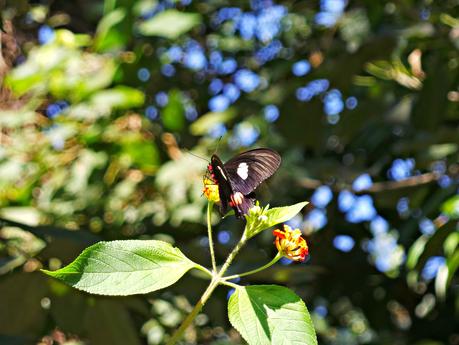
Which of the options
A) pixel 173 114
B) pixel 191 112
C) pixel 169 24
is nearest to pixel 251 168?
pixel 169 24

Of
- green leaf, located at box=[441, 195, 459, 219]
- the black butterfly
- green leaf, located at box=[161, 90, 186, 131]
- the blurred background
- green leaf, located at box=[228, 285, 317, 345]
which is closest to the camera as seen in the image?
green leaf, located at box=[228, 285, 317, 345]

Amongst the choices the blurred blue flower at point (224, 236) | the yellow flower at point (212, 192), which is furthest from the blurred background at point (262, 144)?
the yellow flower at point (212, 192)

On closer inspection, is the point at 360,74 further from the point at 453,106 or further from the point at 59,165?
the point at 59,165

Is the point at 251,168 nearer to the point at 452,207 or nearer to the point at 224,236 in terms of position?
the point at 452,207

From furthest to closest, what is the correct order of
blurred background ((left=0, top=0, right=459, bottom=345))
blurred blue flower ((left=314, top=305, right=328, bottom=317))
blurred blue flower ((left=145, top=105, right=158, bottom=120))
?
blurred blue flower ((left=314, top=305, right=328, bottom=317)) < blurred blue flower ((left=145, top=105, right=158, bottom=120)) < blurred background ((left=0, top=0, right=459, bottom=345))

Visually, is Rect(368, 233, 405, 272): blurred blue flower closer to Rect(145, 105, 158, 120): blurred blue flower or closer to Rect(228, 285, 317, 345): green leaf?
Rect(145, 105, 158, 120): blurred blue flower

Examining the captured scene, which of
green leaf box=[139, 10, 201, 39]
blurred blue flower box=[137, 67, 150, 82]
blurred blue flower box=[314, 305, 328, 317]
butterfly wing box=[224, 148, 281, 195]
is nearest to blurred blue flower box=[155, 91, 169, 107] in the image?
blurred blue flower box=[137, 67, 150, 82]

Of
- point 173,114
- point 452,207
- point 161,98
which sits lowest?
point 161,98
